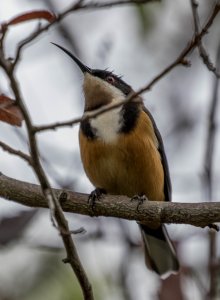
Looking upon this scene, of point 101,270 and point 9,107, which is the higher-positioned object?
point 101,270

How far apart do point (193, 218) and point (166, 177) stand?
1832mm

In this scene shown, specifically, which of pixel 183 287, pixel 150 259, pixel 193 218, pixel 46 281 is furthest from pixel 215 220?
pixel 46 281

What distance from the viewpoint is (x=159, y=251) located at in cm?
627

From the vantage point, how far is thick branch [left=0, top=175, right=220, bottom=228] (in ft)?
13.7

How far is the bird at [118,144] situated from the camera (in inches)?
209

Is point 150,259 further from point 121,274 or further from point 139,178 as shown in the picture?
point 139,178

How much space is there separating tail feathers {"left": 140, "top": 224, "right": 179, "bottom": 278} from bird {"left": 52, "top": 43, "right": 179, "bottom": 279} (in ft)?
1.94

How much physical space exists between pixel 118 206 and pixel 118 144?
879 mm

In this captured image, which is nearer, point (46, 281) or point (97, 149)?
point (97, 149)

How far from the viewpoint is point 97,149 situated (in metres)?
5.33

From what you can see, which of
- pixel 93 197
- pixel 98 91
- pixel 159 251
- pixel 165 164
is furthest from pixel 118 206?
pixel 159 251

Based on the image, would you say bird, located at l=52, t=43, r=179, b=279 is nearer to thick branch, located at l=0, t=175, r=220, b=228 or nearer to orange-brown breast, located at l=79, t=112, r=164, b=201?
orange-brown breast, located at l=79, t=112, r=164, b=201

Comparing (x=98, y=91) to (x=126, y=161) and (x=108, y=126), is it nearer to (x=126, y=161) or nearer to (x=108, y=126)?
(x=108, y=126)

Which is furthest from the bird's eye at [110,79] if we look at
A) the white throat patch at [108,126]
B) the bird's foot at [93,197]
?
the bird's foot at [93,197]
